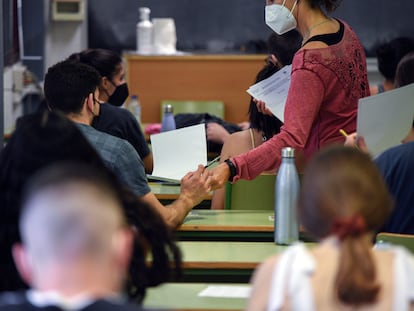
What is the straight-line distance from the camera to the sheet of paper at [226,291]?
9.94 ft

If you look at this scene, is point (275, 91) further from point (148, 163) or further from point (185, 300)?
point (185, 300)

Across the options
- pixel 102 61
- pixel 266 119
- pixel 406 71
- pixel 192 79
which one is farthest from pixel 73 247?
pixel 192 79

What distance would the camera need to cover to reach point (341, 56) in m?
4.16

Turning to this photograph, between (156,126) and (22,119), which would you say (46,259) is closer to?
(22,119)

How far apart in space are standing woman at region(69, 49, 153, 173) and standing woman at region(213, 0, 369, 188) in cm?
155

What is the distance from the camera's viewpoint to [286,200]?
3.69 m

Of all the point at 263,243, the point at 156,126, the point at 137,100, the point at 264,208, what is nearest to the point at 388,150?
the point at 263,243

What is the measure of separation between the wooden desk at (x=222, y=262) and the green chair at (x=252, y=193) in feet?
3.27

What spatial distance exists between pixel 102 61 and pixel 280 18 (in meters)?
1.81

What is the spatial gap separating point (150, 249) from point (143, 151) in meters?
2.95

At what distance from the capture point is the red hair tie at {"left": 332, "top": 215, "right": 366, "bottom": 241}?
2154 millimetres

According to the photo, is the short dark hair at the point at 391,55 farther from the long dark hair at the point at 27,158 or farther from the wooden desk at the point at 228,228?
the long dark hair at the point at 27,158

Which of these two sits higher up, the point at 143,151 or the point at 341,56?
the point at 341,56

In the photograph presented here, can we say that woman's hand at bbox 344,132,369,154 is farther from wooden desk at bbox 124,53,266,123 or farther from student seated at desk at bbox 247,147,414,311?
wooden desk at bbox 124,53,266,123
